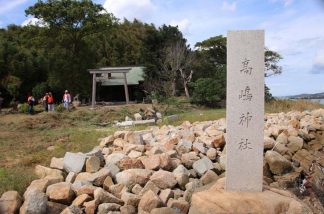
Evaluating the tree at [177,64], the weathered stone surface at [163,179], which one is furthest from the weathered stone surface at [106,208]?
the tree at [177,64]

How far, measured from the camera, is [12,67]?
3322cm

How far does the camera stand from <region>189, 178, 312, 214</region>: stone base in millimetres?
5727

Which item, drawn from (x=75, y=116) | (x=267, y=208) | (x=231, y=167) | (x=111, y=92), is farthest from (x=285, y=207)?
(x=111, y=92)

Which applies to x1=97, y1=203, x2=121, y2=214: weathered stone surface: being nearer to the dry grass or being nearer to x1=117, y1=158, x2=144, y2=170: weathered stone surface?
the dry grass

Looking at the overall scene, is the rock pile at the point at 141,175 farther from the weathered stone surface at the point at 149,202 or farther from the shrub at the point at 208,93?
the shrub at the point at 208,93

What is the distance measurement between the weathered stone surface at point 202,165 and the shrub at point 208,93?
19858 mm

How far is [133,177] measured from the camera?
24.0ft

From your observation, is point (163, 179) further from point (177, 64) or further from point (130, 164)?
point (177, 64)

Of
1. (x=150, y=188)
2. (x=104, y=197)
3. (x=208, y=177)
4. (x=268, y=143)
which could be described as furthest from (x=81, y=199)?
(x=268, y=143)

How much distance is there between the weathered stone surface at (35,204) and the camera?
612 centimetres

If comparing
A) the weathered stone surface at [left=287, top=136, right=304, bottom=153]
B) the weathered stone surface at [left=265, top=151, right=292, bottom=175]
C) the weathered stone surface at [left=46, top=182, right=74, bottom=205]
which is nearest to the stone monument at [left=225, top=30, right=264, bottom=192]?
the weathered stone surface at [left=46, top=182, right=74, bottom=205]

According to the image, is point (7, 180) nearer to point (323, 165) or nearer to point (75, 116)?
point (323, 165)

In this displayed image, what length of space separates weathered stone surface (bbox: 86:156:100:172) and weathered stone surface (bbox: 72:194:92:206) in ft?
3.79

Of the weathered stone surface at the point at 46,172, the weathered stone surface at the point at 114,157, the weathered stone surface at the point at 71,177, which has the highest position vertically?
the weathered stone surface at the point at 114,157
